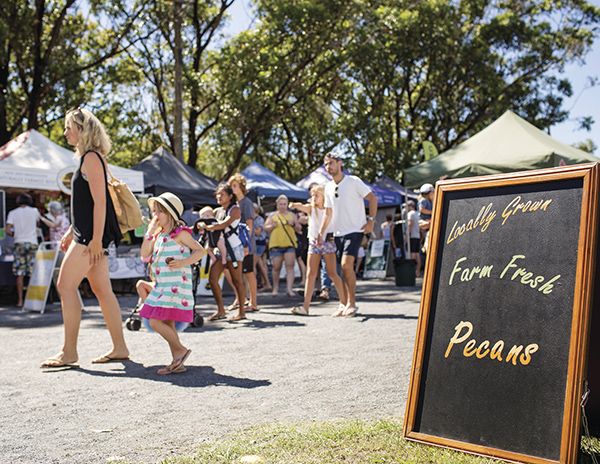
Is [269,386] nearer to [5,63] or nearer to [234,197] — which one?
[234,197]

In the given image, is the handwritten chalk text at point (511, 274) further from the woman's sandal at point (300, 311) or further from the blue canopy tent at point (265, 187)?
the blue canopy tent at point (265, 187)

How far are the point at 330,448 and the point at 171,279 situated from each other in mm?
2481

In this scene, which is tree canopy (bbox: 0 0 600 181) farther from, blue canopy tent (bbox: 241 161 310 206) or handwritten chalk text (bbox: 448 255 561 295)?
handwritten chalk text (bbox: 448 255 561 295)

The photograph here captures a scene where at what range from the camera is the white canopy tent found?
11.0 meters

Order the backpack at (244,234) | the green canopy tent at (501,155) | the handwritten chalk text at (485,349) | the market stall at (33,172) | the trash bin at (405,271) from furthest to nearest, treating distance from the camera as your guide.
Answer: the trash bin at (405,271)
the green canopy tent at (501,155)
the market stall at (33,172)
the backpack at (244,234)
the handwritten chalk text at (485,349)

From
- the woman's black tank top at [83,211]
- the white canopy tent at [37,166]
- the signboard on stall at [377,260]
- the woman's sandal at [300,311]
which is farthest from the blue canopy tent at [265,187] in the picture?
the woman's black tank top at [83,211]

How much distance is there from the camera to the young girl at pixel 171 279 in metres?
4.66

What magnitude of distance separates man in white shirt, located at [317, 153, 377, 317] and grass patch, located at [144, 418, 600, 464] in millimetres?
4535

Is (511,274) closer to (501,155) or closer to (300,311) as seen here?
(300,311)

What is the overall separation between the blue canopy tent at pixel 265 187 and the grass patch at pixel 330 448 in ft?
40.1

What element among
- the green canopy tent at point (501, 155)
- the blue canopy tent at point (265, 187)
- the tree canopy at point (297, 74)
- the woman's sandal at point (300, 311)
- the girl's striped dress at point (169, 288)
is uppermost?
the tree canopy at point (297, 74)

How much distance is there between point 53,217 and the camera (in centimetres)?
1115

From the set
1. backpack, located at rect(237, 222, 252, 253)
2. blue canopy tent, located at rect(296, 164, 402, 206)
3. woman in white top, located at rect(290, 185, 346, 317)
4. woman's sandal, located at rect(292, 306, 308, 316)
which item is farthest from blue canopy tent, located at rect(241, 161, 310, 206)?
woman's sandal, located at rect(292, 306, 308, 316)

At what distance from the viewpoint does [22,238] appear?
408 inches
